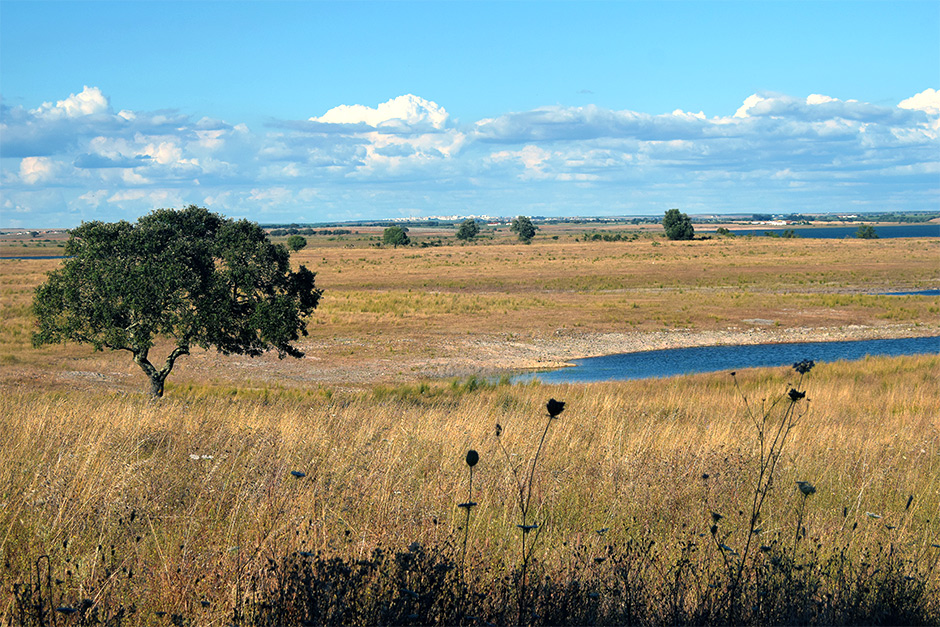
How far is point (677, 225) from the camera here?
15425 cm

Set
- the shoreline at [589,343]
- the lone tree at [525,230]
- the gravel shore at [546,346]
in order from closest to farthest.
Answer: the gravel shore at [546,346] < the shoreline at [589,343] < the lone tree at [525,230]

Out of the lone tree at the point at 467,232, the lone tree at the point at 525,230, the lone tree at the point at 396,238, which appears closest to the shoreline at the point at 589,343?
the lone tree at the point at 396,238

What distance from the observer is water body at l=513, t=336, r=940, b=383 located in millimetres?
34250

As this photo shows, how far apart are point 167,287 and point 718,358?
96.0 ft

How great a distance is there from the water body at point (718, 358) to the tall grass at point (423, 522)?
77.7ft

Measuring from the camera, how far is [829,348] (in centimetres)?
4053

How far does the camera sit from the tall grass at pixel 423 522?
4.28 metres

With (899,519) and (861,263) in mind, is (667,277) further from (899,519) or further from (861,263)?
(899,519)

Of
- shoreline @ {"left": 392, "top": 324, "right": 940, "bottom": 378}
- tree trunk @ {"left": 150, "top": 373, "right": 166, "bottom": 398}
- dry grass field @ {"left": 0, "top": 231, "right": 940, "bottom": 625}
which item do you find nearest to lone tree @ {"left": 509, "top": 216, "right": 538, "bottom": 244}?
shoreline @ {"left": 392, "top": 324, "right": 940, "bottom": 378}

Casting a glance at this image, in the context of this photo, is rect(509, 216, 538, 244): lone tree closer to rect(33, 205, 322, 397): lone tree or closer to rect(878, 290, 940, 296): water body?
rect(878, 290, 940, 296): water body

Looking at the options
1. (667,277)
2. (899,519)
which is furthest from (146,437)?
(667,277)

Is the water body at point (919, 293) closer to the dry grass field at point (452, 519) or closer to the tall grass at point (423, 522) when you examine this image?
the dry grass field at point (452, 519)

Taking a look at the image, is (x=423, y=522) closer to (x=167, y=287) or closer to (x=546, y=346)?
(x=167, y=287)

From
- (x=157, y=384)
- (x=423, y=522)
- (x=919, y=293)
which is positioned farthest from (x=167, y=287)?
(x=919, y=293)
